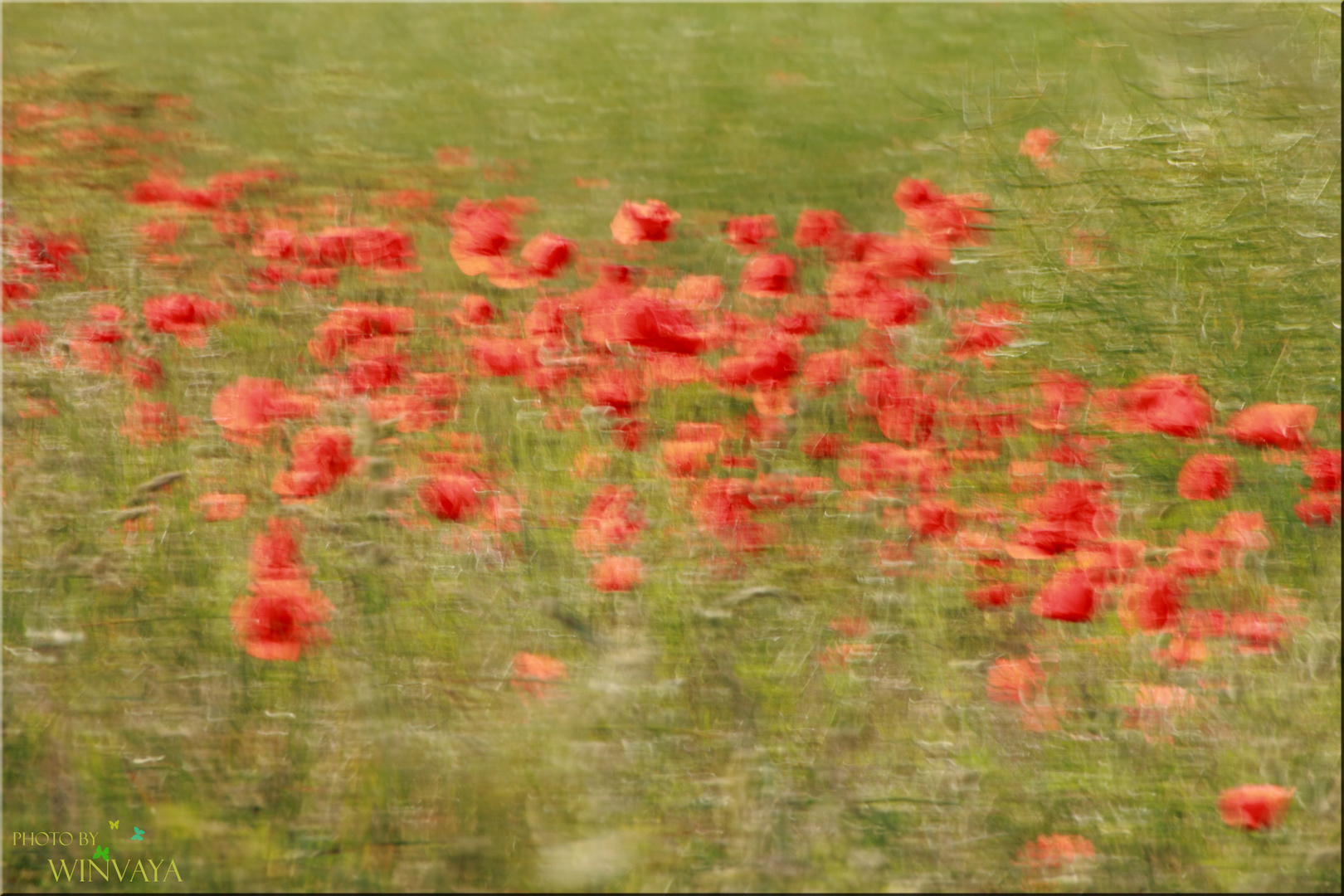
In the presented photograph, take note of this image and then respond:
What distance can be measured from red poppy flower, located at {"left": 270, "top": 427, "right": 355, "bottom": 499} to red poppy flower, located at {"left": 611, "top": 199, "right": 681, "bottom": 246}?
0.52 meters

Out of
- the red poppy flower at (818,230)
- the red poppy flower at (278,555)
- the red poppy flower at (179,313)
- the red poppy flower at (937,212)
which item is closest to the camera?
the red poppy flower at (278,555)

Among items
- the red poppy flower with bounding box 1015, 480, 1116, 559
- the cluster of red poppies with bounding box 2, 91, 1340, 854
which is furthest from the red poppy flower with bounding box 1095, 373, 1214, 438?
the red poppy flower with bounding box 1015, 480, 1116, 559

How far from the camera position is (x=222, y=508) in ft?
4.46

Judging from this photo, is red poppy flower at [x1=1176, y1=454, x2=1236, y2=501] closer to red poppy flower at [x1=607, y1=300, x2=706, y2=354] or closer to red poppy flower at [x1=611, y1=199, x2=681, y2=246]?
red poppy flower at [x1=607, y1=300, x2=706, y2=354]

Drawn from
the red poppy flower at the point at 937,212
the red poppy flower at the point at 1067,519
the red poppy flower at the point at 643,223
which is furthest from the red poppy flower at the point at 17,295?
the red poppy flower at the point at 1067,519

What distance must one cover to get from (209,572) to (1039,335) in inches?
48.8

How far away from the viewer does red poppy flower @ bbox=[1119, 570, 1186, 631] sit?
1.24 metres

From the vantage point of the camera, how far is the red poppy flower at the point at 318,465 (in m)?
1.29

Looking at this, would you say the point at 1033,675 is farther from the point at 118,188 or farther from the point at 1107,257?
the point at 118,188

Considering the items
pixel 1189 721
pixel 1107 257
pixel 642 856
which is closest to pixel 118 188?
pixel 642 856

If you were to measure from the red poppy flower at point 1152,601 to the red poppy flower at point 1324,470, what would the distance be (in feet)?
0.90

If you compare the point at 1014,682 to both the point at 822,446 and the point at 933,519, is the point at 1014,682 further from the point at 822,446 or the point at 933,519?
the point at 822,446

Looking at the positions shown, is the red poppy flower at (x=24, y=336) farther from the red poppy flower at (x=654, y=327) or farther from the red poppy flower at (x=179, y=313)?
the red poppy flower at (x=654, y=327)

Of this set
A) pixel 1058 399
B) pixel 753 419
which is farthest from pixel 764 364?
pixel 1058 399
